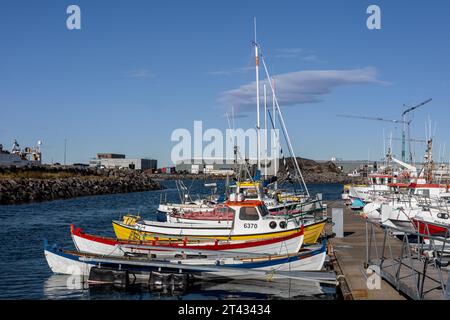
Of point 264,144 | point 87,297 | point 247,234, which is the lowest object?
point 87,297

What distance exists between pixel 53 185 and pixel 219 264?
63607mm

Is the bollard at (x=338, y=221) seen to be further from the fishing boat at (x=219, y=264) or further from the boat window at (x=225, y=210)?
the fishing boat at (x=219, y=264)

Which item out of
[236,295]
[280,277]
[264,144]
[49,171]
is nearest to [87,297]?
[236,295]

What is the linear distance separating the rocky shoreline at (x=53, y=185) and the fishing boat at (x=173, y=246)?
4384 cm

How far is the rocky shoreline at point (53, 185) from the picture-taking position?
225 feet

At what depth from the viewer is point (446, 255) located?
20.3 m

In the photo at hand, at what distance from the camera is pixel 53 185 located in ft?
259

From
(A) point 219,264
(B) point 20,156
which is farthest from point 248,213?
(B) point 20,156

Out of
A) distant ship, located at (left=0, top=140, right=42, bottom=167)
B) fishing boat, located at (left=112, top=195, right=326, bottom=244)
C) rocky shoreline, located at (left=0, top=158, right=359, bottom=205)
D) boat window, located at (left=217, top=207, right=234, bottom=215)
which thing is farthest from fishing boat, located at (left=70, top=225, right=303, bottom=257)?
distant ship, located at (left=0, top=140, right=42, bottom=167)

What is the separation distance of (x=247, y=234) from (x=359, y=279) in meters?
7.53

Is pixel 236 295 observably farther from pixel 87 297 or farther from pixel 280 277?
pixel 87 297

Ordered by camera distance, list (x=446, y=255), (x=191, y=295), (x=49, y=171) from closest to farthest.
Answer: (x=191, y=295)
(x=446, y=255)
(x=49, y=171)

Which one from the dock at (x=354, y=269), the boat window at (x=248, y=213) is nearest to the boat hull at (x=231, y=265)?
the dock at (x=354, y=269)

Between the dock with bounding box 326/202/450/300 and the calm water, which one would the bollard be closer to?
the dock with bounding box 326/202/450/300
